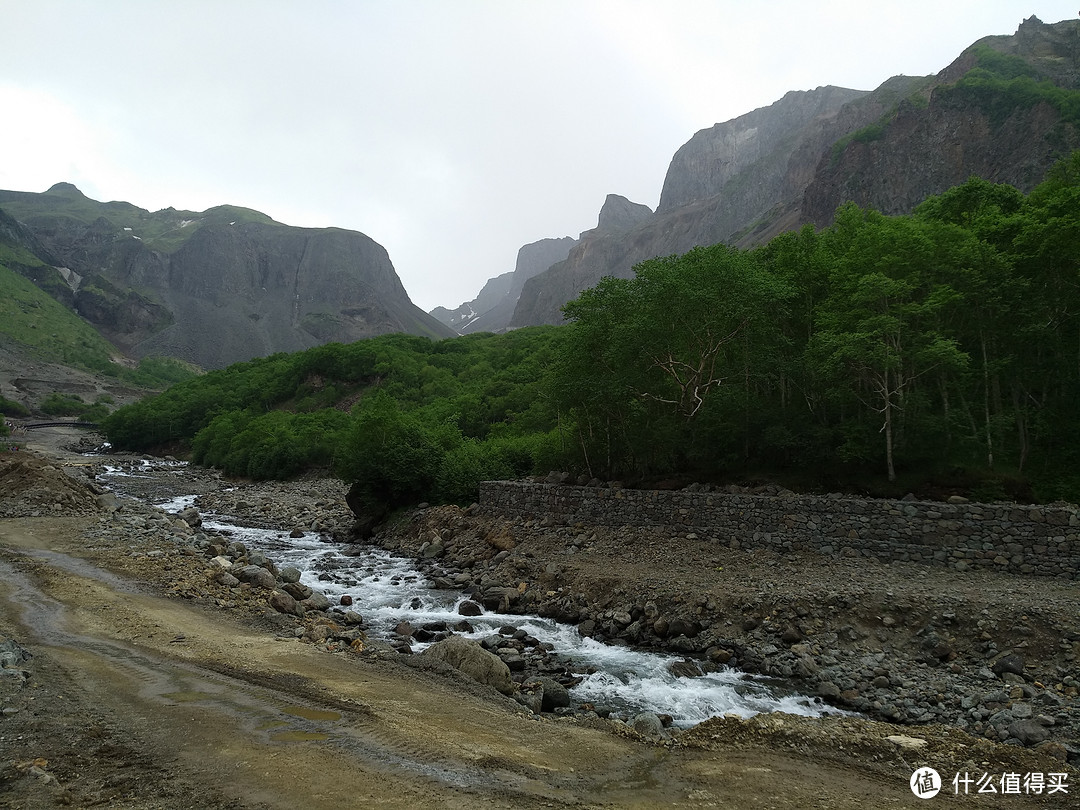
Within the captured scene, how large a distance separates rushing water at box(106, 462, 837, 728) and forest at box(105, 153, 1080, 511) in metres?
8.23

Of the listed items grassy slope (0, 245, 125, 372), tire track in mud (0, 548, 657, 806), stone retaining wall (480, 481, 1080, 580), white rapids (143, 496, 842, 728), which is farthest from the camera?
grassy slope (0, 245, 125, 372)

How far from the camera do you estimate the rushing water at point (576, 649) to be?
1110 centimetres

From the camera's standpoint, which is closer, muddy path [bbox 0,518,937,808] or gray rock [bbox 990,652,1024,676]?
muddy path [bbox 0,518,937,808]

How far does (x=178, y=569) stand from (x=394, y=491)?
1586cm

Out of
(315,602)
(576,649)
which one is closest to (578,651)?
(576,649)

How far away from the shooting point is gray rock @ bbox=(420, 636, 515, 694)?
11109 millimetres

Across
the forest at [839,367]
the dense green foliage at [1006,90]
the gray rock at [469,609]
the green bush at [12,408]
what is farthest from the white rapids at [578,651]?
the green bush at [12,408]

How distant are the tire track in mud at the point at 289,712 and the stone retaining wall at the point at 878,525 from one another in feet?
41.2

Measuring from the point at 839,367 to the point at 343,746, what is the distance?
1903 centimetres

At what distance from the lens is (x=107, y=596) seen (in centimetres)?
1363

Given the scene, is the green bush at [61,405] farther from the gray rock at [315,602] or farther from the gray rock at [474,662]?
the gray rock at [474,662]

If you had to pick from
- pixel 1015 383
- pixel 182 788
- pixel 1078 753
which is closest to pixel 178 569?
pixel 182 788

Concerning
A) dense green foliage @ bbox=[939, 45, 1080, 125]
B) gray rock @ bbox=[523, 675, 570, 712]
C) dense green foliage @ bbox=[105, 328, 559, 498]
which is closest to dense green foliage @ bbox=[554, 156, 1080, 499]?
dense green foliage @ bbox=[105, 328, 559, 498]

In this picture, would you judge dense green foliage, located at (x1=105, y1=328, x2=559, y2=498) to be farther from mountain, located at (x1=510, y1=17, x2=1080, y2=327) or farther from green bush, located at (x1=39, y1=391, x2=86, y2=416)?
mountain, located at (x1=510, y1=17, x2=1080, y2=327)
